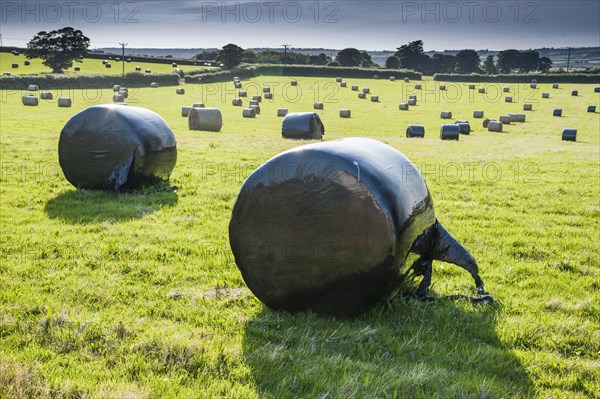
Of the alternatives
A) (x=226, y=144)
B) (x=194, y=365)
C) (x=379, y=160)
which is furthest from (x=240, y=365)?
(x=226, y=144)

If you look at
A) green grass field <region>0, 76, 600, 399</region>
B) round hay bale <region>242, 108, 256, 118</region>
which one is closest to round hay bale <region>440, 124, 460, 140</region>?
round hay bale <region>242, 108, 256, 118</region>

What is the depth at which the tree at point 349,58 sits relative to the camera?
115000 millimetres

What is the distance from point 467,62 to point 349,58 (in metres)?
25.4

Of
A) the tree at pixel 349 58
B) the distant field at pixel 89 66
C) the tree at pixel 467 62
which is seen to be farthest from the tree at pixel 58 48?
the tree at pixel 467 62

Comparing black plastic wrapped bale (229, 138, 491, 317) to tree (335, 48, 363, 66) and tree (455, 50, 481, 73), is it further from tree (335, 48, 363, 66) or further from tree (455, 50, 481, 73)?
tree (455, 50, 481, 73)

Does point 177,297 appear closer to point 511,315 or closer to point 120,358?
point 120,358

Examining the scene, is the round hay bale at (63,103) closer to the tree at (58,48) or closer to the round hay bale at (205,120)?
the round hay bale at (205,120)

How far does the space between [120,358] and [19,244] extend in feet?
14.3

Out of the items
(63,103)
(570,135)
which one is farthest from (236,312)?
(63,103)

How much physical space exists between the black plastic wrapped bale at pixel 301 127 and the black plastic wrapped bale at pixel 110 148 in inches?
608

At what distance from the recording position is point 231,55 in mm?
92188

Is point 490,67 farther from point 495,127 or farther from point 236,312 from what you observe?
point 236,312

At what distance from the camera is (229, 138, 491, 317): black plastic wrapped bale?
548 centimetres

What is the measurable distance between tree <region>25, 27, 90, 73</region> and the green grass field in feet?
263
